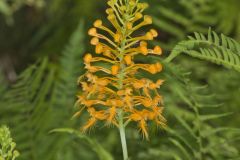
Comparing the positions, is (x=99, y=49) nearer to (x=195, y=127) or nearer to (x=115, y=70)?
(x=115, y=70)

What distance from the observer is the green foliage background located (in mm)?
2018

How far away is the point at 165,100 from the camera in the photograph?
10.8ft

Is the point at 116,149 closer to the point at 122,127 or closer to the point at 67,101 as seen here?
the point at 67,101

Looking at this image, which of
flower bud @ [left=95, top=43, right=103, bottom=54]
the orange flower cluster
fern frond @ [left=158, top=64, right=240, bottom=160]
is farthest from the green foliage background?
flower bud @ [left=95, top=43, right=103, bottom=54]

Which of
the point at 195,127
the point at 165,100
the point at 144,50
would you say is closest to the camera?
Answer: the point at 144,50

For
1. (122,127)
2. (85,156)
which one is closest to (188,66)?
(85,156)

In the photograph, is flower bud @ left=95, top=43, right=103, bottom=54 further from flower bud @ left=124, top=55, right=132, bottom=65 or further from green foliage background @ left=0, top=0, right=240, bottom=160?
green foliage background @ left=0, top=0, right=240, bottom=160

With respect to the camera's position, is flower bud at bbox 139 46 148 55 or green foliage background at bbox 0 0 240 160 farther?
green foliage background at bbox 0 0 240 160

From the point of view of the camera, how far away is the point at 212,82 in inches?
134

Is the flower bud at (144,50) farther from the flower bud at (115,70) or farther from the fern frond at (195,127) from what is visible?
the fern frond at (195,127)

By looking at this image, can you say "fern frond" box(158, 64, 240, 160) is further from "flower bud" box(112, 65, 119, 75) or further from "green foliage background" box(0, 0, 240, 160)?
"flower bud" box(112, 65, 119, 75)

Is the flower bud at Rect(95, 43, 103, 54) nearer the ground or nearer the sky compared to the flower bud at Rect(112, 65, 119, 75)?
nearer the sky

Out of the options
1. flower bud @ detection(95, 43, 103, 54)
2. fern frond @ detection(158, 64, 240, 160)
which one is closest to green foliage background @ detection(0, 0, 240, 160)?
fern frond @ detection(158, 64, 240, 160)

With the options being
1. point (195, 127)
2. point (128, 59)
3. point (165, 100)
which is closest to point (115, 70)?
point (128, 59)
